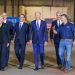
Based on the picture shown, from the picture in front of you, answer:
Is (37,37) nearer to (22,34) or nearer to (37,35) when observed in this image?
(37,35)

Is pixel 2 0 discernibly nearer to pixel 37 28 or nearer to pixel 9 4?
pixel 9 4

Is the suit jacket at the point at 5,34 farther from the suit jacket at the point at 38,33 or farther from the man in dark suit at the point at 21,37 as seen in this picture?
the suit jacket at the point at 38,33

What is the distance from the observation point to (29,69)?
11148 millimetres

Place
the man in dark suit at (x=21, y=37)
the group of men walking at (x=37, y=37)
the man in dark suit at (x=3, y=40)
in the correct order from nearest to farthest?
1. the group of men walking at (x=37, y=37)
2. the man in dark suit at (x=3, y=40)
3. the man in dark suit at (x=21, y=37)

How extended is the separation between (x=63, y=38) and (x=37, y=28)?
91cm

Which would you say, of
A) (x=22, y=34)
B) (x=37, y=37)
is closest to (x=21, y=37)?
(x=22, y=34)

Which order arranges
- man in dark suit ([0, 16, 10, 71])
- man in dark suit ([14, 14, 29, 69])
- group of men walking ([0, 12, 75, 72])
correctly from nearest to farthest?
group of men walking ([0, 12, 75, 72]) → man in dark suit ([0, 16, 10, 71]) → man in dark suit ([14, 14, 29, 69])

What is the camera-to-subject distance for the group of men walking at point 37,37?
10617 mm

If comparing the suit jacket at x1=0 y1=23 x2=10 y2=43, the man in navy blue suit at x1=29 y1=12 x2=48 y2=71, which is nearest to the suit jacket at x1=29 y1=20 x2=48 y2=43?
the man in navy blue suit at x1=29 y1=12 x2=48 y2=71

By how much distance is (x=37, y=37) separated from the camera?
36.0 ft

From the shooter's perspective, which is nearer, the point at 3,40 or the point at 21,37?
the point at 3,40

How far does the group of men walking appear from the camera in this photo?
34.8 feet

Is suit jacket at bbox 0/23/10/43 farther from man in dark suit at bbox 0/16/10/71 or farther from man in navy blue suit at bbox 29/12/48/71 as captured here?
man in navy blue suit at bbox 29/12/48/71

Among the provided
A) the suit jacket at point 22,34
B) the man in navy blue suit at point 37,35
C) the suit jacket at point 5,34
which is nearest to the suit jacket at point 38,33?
the man in navy blue suit at point 37,35
